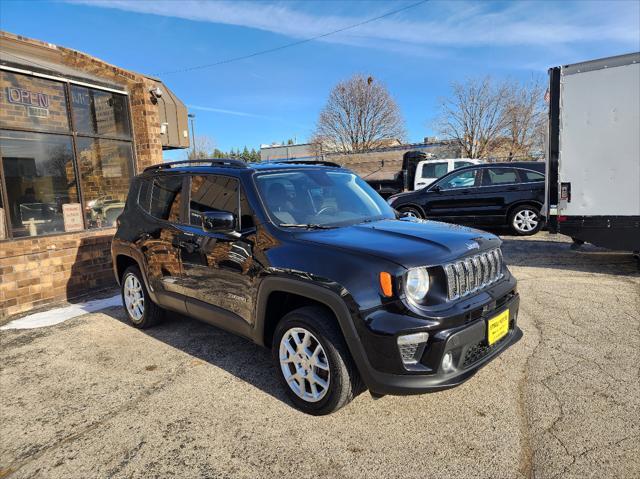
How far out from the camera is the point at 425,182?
1533 cm

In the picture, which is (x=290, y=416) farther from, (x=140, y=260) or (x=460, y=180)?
(x=460, y=180)

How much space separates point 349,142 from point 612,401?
3758cm

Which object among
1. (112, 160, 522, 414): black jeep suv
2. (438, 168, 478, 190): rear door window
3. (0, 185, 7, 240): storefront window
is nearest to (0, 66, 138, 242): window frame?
(0, 185, 7, 240): storefront window

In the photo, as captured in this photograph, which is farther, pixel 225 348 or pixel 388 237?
pixel 225 348

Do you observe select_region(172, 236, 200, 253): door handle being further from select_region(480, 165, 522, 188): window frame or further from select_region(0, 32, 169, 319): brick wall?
select_region(480, 165, 522, 188): window frame

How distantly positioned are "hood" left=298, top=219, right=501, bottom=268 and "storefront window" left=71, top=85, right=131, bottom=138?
6.25 meters

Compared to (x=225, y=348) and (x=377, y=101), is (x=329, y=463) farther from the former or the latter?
(x=377, y=101)

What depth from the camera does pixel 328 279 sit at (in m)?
2.80

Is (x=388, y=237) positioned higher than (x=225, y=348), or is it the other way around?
(x=388, y=237)

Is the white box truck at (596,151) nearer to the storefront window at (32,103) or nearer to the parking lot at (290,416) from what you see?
the parking lot at (290,416)

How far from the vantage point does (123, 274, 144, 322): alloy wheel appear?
5.04m

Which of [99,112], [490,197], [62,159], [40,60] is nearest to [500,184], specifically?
[490,197]

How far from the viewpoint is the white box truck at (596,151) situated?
5.98 m

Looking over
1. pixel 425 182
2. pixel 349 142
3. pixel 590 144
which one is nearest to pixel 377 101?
pixel 349 142
